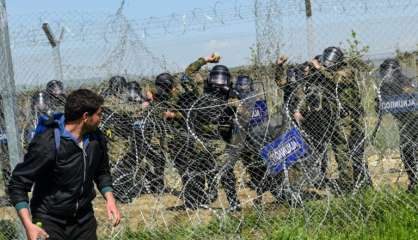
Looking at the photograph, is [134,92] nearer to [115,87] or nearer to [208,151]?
[115,87]

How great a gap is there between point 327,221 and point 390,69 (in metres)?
1.57

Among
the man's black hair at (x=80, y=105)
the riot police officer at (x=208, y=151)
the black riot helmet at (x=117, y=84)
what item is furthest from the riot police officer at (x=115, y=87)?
the man's black hair at (x=80, y=105)

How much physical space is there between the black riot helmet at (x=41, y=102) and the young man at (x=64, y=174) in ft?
7.67

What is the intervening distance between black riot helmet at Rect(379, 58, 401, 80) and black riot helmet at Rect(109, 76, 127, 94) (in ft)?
8.25

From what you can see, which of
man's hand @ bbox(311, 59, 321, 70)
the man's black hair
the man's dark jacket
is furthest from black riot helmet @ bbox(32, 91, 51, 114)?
man's hand @ bbox(311, 59, 321, 70)

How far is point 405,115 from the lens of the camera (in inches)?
256

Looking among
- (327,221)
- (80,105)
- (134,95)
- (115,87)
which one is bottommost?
(327,221)

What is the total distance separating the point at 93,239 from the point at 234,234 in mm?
1902

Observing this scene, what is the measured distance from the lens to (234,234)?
233 inches

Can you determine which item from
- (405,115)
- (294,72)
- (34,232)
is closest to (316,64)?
(294,72)

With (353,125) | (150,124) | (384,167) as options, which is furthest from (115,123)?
(384,167)

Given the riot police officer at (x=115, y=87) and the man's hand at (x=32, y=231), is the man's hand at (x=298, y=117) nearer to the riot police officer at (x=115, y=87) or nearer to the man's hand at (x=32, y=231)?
the riot police officer at (x=115, y=87)

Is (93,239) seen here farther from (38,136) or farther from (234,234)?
(234,234)

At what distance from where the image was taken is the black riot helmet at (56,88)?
634 cm
